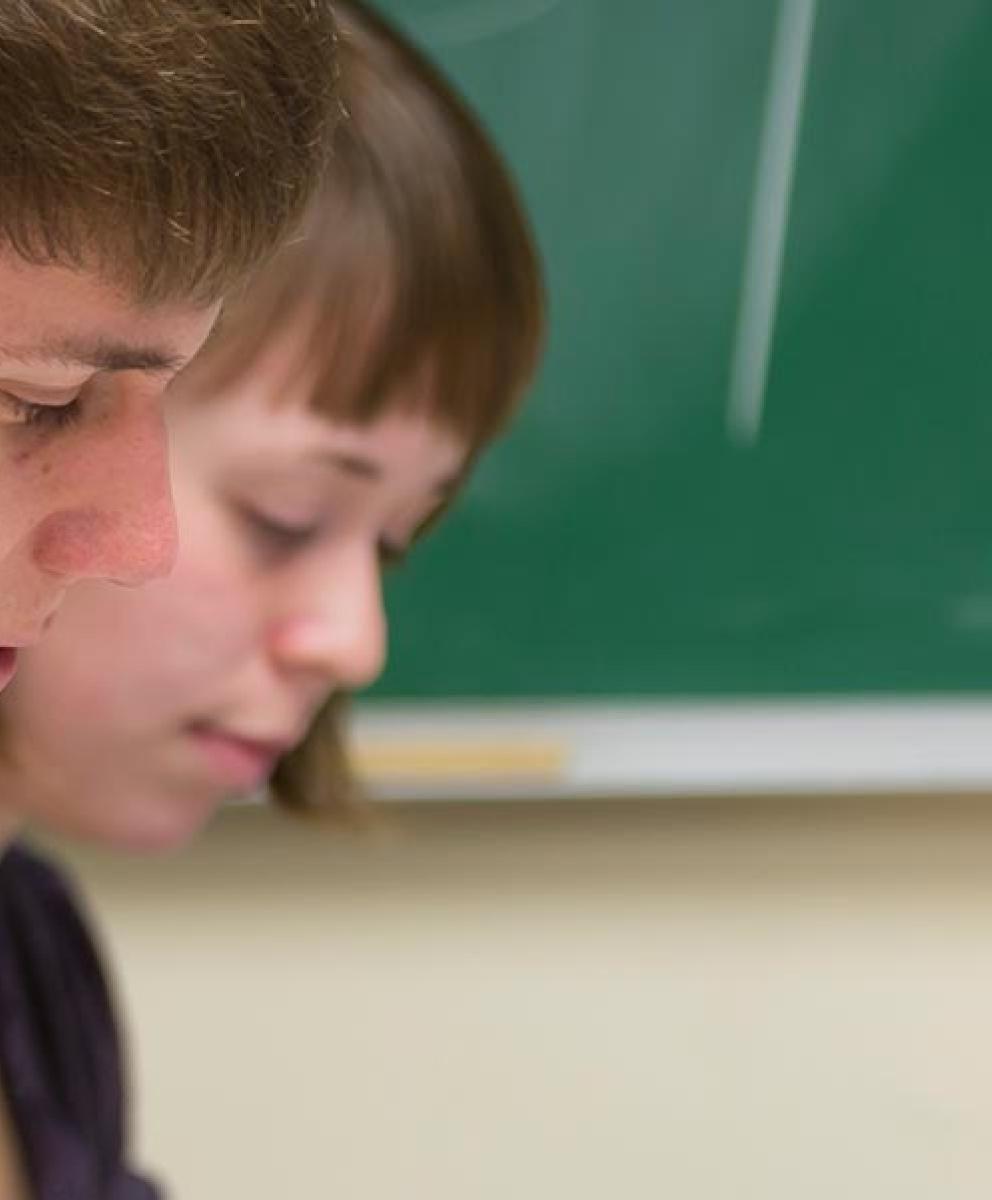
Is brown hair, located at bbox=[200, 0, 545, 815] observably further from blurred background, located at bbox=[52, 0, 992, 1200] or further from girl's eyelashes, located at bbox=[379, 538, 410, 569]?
blurred background, located at bbox=[52, 0, 992, 1200]

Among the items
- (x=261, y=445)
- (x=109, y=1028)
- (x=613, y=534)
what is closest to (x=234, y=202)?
(x=261, y=445)

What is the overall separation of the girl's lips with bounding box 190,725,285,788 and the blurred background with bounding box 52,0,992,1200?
28cm

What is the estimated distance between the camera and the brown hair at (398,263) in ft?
2.80

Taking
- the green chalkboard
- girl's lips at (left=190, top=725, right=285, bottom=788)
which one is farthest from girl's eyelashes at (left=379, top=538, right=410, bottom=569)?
the green chalkboard

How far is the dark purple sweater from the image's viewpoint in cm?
95

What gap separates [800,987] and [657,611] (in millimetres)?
312

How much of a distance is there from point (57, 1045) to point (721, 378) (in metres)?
0.59

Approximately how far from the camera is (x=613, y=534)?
48.8 inches

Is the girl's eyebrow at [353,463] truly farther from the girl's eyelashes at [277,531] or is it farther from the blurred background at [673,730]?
the blurred background at [673,730]

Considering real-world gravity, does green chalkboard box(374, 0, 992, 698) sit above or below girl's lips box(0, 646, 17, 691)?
below

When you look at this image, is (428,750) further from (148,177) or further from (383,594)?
(148,177)

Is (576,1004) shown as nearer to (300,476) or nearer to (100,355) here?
(300,476)

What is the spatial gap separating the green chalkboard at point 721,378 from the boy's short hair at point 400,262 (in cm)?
26

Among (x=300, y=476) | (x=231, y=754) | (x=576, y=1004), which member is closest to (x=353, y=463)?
(x=300, y=476)
